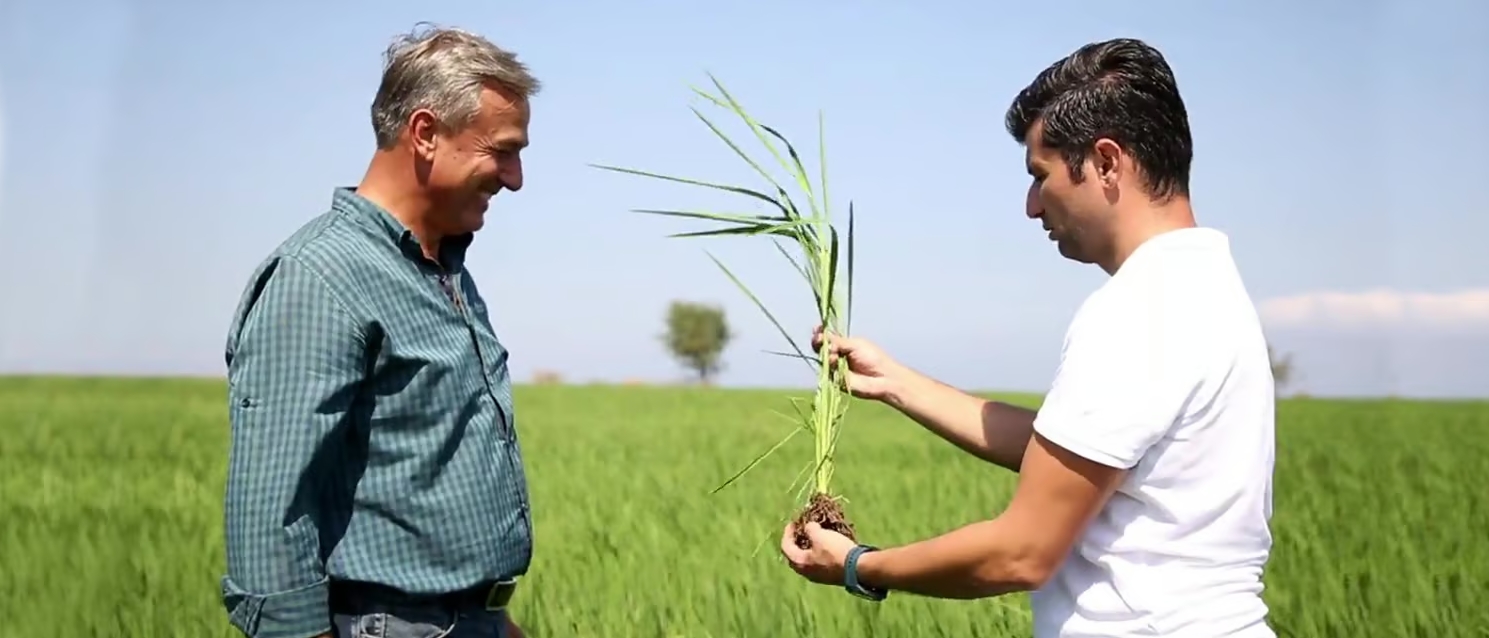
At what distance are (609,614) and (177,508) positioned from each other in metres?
3.94

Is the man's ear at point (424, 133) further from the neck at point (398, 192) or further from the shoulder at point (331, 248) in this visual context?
the shoulder at point (331, 248)

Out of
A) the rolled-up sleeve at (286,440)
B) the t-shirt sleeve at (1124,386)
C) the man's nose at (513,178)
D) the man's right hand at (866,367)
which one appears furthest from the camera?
the man's right hand at (866,367)

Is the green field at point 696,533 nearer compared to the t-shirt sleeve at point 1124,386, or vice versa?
the t-shirt sleeve at point 1124,386

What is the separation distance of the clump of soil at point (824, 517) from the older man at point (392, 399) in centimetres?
46

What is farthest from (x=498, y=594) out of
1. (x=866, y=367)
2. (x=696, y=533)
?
(x=696, y=533)

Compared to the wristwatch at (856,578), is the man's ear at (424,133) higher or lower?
higher

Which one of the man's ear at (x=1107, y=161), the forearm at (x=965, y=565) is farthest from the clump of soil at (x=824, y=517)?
the man's ear at (x=1107, y=161)

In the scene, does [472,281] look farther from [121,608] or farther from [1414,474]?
[1414,474]

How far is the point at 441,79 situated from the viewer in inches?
88.7

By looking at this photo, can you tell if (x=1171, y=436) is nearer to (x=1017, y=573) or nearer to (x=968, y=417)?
(x=1017, y=573)

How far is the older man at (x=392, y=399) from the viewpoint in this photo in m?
2.03

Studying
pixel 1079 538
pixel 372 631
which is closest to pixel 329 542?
pixel 372 631

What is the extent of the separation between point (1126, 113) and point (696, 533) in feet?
15.6

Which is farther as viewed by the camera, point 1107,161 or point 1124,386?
point 1107,161
